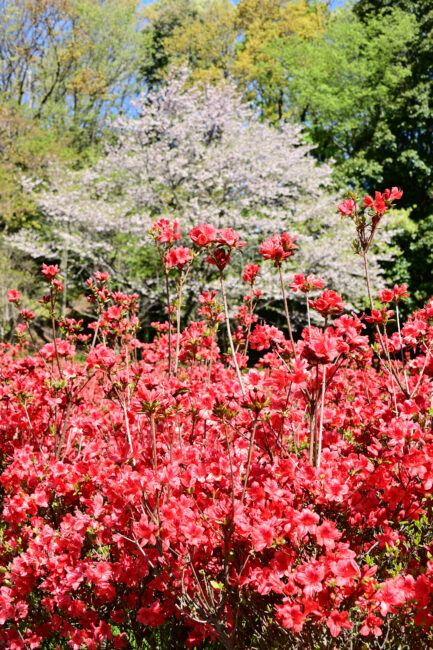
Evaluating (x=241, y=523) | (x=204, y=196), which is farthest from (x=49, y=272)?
(x=204, y=196)

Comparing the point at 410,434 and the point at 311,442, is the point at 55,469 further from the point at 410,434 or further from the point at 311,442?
the point at 410,434

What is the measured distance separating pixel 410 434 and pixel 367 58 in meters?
20.0

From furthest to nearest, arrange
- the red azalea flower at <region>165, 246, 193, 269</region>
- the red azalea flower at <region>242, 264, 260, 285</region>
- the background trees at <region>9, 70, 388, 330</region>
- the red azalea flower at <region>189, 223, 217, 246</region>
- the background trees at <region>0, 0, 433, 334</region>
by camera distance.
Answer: the background trees at <region>0, 0, 433, 334</region>
the background trees at <region>9, 70, 388, 330</region>
the red azalea flower at <region>242, 264, 260, 285</region>
the red azalea flower at <region>165, 246, 193, 269</region>
the red azalea flower at <region>189, 223, 217, 246</region>

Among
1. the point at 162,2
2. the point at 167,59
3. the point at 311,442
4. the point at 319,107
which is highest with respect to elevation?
the point at 162,2

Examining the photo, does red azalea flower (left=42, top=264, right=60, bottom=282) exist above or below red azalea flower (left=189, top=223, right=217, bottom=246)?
below

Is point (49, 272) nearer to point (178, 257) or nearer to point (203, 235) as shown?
point (178, 257)

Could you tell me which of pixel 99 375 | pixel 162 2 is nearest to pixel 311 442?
pixel 99 375

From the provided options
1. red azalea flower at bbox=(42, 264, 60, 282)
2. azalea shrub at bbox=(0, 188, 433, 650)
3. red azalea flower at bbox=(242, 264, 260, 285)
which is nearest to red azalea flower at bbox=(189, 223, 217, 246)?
azalea shrub at bbox=(0, 188, 433, 650)

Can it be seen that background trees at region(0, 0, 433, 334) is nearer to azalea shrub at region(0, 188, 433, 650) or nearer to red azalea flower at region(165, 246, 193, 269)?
red azalea flower at region(165, 246, 193, 269)

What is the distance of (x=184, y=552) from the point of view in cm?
176

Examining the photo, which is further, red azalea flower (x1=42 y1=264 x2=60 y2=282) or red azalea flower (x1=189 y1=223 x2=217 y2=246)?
red azalea flower (x1=42 y1=264 x2=60 y2=282)

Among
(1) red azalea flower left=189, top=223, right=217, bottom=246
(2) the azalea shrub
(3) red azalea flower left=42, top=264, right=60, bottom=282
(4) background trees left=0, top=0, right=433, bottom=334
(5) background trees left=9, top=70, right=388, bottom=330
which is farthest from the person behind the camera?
(4) background trees left=0, top=0, right=433, bottom=334

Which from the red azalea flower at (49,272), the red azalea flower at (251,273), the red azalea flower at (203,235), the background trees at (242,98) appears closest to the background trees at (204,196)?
the background trees at (242,98)

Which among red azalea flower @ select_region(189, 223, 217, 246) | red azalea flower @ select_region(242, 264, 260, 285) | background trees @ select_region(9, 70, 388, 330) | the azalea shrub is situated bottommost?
the azalea shrub
